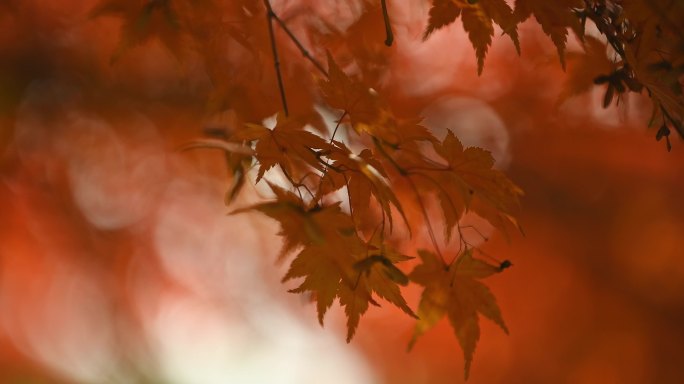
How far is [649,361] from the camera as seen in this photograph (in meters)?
2.39

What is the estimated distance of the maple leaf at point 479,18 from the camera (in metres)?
0.70

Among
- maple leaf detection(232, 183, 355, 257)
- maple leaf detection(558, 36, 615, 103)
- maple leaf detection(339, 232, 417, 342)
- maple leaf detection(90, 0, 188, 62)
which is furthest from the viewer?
maple leaf detection(558, 36, 615, 103)

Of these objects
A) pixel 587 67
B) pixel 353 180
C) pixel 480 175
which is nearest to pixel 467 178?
pixel 480 175

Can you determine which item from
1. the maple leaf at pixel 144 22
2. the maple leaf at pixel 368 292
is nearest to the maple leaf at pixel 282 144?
the maple leaf at pixel 368 292

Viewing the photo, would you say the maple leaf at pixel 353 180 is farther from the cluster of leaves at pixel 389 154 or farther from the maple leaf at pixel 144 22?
the maple leaf at pixel 144 22

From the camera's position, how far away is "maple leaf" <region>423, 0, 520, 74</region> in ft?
2.30

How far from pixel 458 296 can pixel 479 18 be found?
305 millimetres

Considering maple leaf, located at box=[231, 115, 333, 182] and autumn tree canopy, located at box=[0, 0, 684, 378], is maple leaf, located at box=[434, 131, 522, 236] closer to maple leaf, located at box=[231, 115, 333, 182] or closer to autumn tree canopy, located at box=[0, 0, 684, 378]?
autumn tree canopy, located at box=[0, 0, 684, 378]

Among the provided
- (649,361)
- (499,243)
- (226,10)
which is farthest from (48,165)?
(649,361)

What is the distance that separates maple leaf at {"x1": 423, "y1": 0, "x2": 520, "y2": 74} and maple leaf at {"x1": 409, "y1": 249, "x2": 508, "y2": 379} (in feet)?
0.71

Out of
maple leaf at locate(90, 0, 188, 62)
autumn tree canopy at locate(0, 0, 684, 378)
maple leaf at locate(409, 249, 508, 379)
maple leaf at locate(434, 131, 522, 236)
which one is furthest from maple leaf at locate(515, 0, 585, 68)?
maple leaf at locate(90, 0, 188, 62)

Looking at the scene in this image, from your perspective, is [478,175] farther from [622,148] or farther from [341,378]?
[341,378]

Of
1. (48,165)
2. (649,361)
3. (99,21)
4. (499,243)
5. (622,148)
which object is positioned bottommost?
(649,361)

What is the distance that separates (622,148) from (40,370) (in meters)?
2.63
